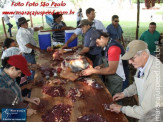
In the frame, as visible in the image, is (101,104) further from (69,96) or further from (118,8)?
(118,8)

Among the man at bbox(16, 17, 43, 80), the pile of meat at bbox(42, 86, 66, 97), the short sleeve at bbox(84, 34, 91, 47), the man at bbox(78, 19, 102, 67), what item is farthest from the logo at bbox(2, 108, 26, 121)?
the man at bbox(16, 17, 43, 80)

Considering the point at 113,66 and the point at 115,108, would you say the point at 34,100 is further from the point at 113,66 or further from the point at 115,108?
the point at 113,66

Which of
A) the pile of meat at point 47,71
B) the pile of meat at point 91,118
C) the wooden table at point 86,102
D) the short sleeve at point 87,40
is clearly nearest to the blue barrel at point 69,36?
the short sleeve at point 87,40

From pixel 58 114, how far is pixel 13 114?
1.81 feet

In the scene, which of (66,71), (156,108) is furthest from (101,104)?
(66,71)

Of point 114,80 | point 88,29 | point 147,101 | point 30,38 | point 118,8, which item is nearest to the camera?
point 147,101

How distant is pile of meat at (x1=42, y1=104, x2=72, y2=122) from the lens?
2.08 m

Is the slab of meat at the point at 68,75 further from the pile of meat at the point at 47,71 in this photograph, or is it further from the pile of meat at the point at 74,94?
the pile of meat at the point at 74,94

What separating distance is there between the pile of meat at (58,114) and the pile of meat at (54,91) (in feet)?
1.13

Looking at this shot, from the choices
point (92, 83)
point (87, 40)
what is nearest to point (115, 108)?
point (92, 83)

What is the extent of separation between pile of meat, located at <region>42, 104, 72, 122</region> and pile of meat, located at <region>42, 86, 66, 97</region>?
1.13 feet

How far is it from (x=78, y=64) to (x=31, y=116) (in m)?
1.46

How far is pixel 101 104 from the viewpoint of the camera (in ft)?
7.78

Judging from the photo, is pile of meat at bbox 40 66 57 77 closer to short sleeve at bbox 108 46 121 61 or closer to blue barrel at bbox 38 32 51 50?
short sleeve at bbox 108 46 121 61
